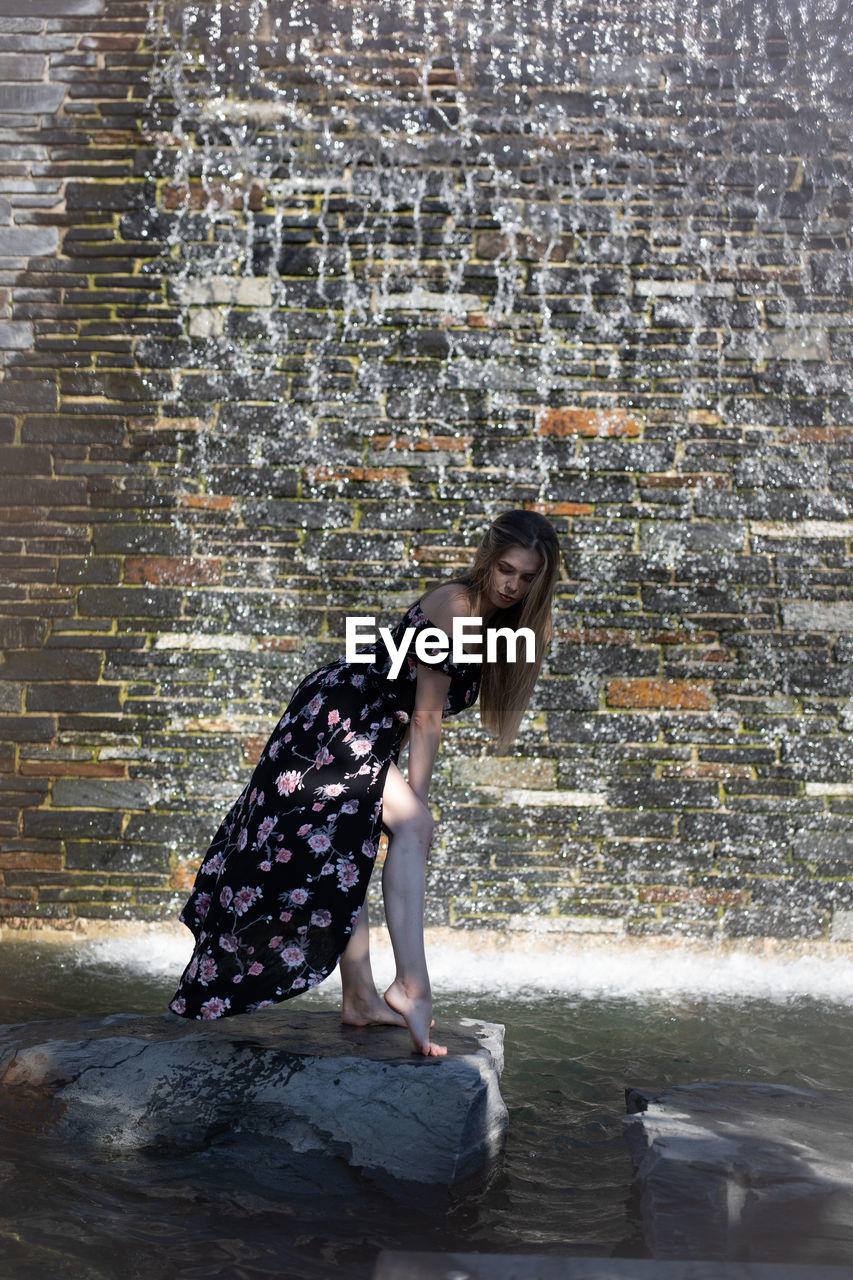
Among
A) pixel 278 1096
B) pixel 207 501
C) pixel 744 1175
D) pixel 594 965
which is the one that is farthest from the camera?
pixel 207 501

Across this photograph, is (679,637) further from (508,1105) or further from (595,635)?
(508,1105)

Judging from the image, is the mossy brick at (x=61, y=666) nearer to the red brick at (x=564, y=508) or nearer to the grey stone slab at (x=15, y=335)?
the grey stone slab at (x=15, y=335)

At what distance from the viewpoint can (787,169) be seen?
4785 mm

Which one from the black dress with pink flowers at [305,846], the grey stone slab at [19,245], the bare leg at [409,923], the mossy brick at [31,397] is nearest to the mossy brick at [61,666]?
the mossy brick at [31,397]

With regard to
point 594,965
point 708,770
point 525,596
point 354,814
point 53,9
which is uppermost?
point 53,9

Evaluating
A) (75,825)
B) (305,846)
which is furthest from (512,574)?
(75,825)

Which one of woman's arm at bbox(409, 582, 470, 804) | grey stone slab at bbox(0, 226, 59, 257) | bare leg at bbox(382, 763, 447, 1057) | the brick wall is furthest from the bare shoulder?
grey stone slab at bbox(0, 226, 59, 257)

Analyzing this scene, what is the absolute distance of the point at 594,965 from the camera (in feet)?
14.7

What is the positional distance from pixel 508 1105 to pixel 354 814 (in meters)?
0.94

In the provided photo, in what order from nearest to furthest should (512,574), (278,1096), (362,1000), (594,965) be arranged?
1. (278,1096)
2. (512,574)
3. (362,1000)
4. (594,965)

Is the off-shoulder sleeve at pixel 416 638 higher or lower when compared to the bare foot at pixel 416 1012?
higher

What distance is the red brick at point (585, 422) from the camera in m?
4.71

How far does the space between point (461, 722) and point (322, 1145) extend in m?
2.54

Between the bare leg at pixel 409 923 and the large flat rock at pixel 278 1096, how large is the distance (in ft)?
0.29
